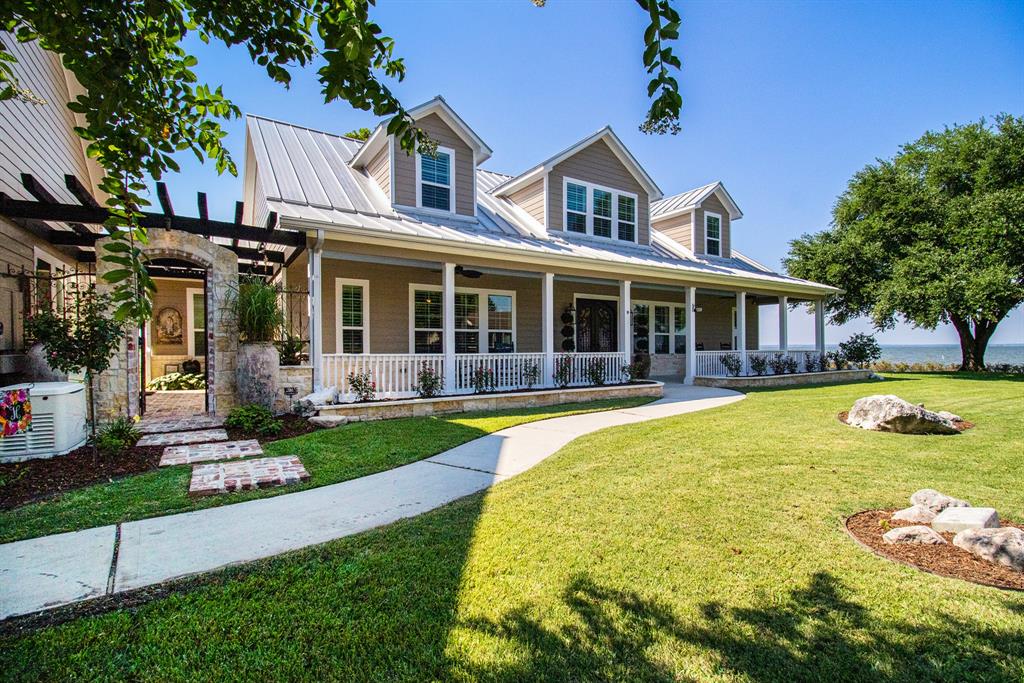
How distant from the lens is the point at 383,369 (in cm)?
930

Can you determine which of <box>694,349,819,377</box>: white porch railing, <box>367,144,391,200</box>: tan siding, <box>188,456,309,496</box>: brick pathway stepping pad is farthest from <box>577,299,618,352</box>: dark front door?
<box>188,456,309,496</box>: brick pathway stepping pad

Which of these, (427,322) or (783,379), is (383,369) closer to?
(427,322)

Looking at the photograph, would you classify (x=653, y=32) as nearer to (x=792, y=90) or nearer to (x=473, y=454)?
(x=473, y=454)

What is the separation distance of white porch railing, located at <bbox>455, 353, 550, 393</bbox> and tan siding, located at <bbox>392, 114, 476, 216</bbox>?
3939mm

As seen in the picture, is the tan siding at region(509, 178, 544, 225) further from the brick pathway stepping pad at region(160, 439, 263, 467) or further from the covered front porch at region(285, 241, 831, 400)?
the brick pathway stepping pad at region(160, 439, 263, 467)

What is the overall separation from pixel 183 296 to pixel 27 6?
14.5 meters

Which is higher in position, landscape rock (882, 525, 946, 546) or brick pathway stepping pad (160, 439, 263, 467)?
brick pathway stepping pad (160, 439, 263, 467)

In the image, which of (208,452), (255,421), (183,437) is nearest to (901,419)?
(208,452)

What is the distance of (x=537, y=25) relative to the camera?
2.99 m

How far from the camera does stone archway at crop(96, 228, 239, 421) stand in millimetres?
7438

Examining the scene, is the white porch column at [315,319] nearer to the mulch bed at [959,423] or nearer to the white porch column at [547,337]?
the white porch column at [547,337]

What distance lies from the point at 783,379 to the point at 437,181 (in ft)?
39.0

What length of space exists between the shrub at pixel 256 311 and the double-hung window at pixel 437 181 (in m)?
4.48

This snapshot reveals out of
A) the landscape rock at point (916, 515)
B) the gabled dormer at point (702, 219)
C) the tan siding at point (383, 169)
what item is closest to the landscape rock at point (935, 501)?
the landscape rock at point (916, 515)
